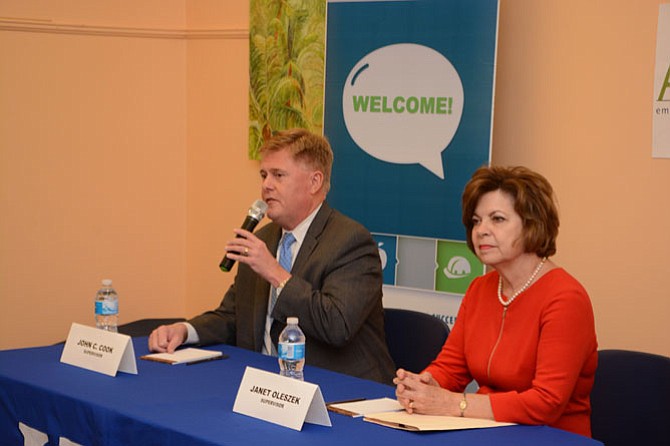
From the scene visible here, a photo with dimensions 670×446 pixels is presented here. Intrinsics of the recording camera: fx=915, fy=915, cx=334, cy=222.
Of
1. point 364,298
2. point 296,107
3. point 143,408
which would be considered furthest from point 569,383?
point 296,107

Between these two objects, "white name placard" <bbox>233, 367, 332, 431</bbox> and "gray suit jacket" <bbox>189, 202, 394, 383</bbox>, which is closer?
"white name placard" <bbox>233, 367, 332, 431</bbox>

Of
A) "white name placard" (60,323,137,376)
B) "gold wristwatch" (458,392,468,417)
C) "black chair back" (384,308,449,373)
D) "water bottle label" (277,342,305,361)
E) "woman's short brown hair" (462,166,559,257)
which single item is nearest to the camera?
"gold wristwatch" (458,392,468,417)

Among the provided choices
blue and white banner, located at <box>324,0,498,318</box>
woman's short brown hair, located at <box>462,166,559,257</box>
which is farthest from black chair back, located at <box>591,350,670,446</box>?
blue and white banner, located at <box>324,0,498,318</box>

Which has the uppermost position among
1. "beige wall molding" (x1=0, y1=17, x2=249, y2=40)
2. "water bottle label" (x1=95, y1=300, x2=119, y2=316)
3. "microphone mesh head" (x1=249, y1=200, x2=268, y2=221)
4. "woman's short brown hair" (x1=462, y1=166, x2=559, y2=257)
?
"beige wall molding" (x1=0, y1=17, x2=249, y2=40)

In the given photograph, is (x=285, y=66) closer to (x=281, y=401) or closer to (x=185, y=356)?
(x=185, y=356)

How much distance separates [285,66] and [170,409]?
2.99 metres

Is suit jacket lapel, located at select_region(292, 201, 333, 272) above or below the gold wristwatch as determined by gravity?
above

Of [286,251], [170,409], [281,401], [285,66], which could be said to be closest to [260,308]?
[286,251]

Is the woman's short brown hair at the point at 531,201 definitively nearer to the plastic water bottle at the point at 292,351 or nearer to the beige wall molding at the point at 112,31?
the plastic water bottle at the point at 292,351

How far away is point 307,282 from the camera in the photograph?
127 inches

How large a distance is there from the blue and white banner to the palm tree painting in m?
0.29

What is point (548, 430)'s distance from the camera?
2377 millimetres

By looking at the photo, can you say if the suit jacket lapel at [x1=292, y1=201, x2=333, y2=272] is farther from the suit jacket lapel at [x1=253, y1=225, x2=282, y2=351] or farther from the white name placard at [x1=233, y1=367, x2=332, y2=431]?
the white name placard at [x1=233, y1=367, x2=332, y2=431]

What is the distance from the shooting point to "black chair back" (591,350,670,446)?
2.82m
